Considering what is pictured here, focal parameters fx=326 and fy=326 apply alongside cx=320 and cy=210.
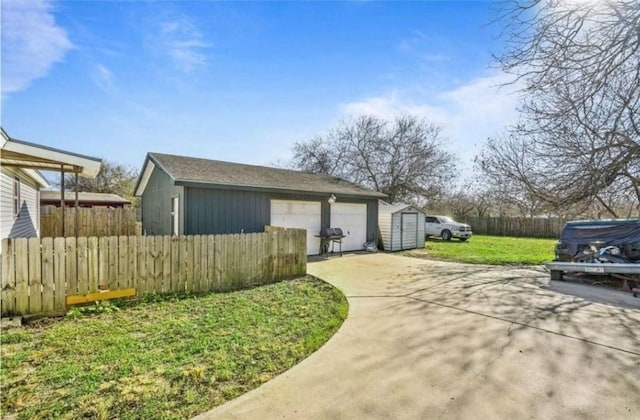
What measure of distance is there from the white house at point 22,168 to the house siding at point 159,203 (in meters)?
2.40

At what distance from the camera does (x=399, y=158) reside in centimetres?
2236

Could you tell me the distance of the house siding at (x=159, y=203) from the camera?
10.1 m

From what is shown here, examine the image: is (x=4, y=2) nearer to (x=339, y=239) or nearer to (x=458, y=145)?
(x=339, y=239)

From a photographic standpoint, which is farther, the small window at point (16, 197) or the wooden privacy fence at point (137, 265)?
the small window at point (16, 197)

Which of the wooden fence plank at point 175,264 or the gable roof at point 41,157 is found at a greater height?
the gable roof at point 41,157

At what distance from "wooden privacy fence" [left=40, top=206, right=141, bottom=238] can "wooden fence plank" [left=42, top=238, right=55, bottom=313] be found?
927cm

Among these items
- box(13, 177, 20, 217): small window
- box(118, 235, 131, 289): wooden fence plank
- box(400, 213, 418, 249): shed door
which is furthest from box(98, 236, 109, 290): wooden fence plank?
box(400, 213, 418, 249): shed door

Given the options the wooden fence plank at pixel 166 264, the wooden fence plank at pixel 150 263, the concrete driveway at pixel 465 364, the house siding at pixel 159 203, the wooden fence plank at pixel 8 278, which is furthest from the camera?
the house siding at pixel 159 203

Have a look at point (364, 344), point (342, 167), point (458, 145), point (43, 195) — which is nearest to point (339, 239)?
point (364, 344)

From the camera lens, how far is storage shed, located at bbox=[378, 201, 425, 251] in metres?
14.1

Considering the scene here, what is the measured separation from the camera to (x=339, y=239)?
12094 millimetres

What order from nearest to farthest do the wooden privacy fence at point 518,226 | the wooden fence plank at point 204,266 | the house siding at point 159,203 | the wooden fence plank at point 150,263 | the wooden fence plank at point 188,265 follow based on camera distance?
the wooden fence plank at point 150,263, the wooden fence plank at point 188,265, the wooden fence plank at point 204,266, the house siding at point 159,203, the wooden privacy fence at point 518,226

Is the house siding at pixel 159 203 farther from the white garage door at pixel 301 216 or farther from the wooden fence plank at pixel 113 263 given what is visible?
the wooden fence plank at pixel 113 263

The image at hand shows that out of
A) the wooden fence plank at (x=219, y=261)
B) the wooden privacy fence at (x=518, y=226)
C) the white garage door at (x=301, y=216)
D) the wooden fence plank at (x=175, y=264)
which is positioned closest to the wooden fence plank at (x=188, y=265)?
Answer: the wooden fence plank at (x=175, y=264)
